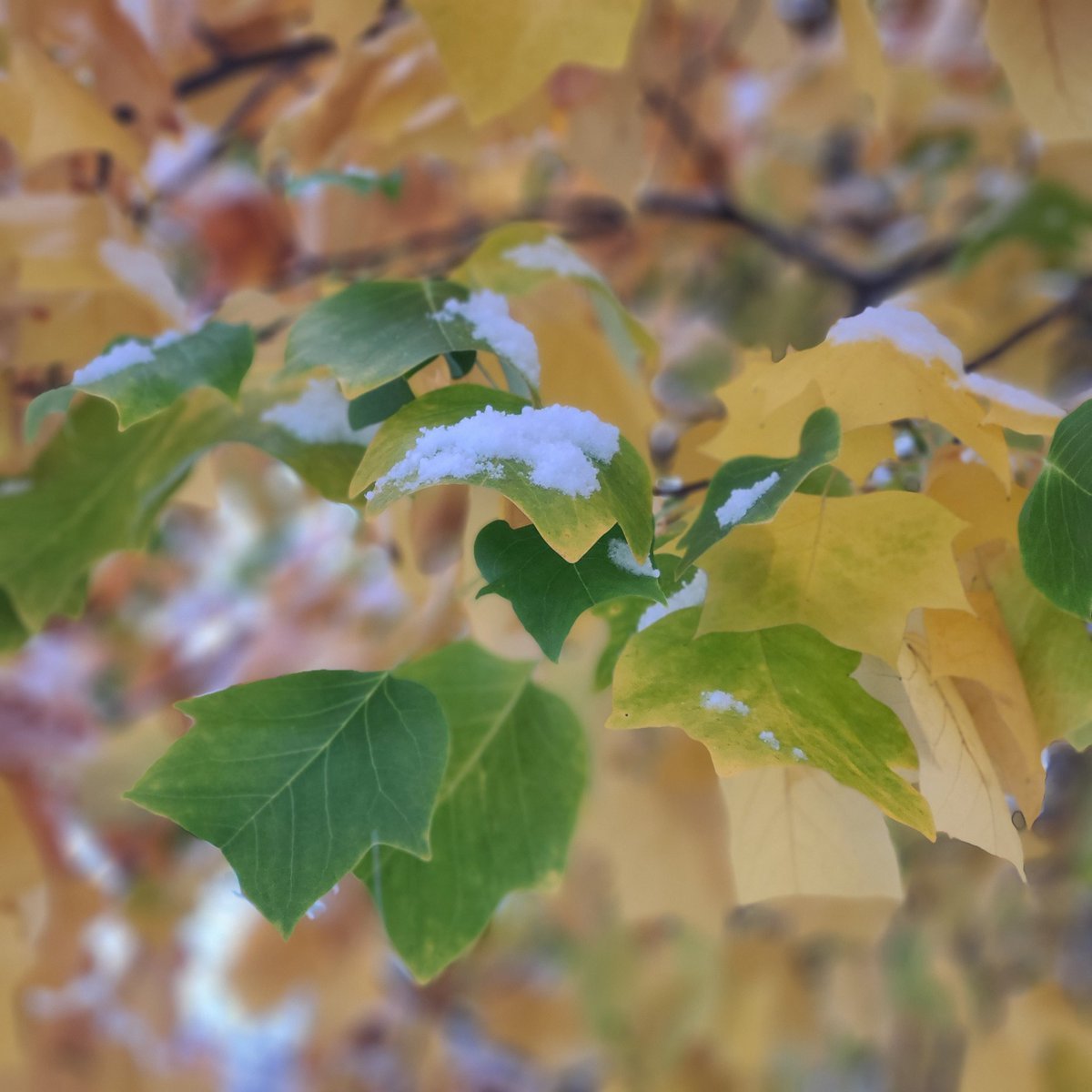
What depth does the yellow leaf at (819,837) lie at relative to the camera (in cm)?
36

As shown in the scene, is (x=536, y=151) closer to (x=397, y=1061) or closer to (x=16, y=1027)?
(x=16, y=1027)

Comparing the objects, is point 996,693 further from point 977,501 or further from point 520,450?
point 520,450

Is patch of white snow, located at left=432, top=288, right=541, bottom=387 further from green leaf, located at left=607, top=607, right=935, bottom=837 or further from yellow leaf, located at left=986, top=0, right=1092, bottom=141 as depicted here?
yellow leaf, located at left=986, top=0, right=1092, bottom=141

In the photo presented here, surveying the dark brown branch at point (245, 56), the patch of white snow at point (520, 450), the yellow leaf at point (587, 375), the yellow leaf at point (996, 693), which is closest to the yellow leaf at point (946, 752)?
the yellow leaf at point (996, 693)

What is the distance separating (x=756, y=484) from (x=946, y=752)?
102 millimetres

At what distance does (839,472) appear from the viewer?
34cm

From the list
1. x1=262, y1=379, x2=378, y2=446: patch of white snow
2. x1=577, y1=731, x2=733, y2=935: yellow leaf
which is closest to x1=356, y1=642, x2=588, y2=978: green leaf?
x1=262, y1=379, x2=378, y2=446: patch of white snow

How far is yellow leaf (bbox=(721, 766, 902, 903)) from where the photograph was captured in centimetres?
36

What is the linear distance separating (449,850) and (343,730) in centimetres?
10

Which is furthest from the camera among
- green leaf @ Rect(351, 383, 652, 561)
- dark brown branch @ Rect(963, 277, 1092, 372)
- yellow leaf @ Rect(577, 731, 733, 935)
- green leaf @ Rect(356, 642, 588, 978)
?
yellow leaf @ Rect(577, 731, 733, 935)

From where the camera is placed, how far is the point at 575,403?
0.52 meters

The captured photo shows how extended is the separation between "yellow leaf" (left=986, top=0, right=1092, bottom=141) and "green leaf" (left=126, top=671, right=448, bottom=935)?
38cm

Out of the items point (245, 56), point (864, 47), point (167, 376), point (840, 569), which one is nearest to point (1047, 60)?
point (864, 47)

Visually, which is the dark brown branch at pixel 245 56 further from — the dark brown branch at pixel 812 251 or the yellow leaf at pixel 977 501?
the yellow leaf at pixel 977 501
